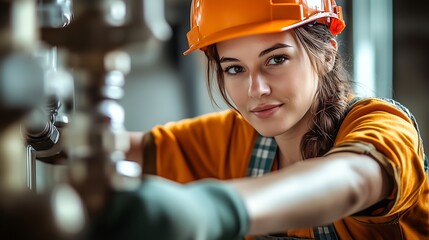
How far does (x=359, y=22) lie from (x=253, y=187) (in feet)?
6.08

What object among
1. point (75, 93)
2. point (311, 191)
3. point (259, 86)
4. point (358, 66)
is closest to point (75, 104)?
point (75, 93)

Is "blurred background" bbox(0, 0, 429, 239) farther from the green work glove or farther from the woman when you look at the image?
the woman

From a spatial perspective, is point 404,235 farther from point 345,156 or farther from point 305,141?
point 345,156

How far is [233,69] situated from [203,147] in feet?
1.16

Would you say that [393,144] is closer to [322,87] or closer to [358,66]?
[322,87]

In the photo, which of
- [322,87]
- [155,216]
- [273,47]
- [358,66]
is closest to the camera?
[155,216]

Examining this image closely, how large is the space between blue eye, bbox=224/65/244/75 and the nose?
8cm

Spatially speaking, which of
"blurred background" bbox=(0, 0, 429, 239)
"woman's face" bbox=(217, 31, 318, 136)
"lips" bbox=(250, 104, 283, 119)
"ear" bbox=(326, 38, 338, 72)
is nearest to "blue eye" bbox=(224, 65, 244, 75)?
"woman's face" bbox=(217, 31, 318, 136)

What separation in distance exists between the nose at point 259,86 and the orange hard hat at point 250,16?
0.09 m

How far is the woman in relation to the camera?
2.33 ft

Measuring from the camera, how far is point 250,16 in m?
1.19

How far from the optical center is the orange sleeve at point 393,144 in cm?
83

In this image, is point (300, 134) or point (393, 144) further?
point (300, 134)

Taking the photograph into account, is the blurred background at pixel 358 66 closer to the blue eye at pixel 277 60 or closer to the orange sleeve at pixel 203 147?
the orange sleeve at pixel 203 147
